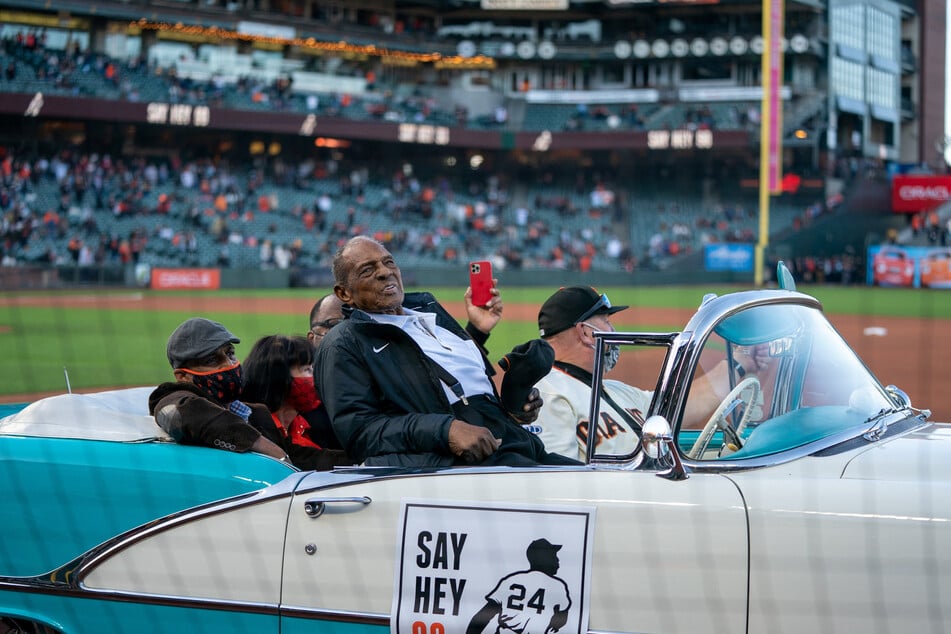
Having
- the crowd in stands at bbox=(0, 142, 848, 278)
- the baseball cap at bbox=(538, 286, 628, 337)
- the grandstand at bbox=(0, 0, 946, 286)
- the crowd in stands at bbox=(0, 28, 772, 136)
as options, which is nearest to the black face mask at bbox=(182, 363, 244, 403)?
the baseball cap at bbox=(538, 286, 628, 337)

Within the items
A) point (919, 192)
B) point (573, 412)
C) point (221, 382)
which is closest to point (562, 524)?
point (573, 412)

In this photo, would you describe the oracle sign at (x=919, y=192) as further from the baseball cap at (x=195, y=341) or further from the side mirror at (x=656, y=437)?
the side mirror at (x=656, y=437)

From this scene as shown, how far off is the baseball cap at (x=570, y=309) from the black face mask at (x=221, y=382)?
114cm

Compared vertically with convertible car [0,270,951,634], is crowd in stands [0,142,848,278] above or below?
above

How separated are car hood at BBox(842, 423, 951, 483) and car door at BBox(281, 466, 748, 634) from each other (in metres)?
0.34

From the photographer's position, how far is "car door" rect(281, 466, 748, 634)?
215 cm

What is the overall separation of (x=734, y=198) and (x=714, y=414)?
41.8 m

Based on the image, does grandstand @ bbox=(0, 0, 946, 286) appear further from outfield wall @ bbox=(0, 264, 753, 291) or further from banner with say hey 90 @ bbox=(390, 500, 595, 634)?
banner with say hey 90 @ bbox=(390, 500, 595, 634)

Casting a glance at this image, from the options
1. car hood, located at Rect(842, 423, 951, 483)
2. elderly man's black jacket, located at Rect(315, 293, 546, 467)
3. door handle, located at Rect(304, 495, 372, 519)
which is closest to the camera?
car hood, located at Rect(842, 423, 951, 483)

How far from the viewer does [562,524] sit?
2250 millimetres

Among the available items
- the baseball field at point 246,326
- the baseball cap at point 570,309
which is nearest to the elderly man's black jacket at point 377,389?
the baseball cap at point 570,309

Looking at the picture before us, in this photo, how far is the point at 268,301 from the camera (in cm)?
2645

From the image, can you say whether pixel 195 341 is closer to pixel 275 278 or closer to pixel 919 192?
pixel 275 278

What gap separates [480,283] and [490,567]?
4.73 feet
